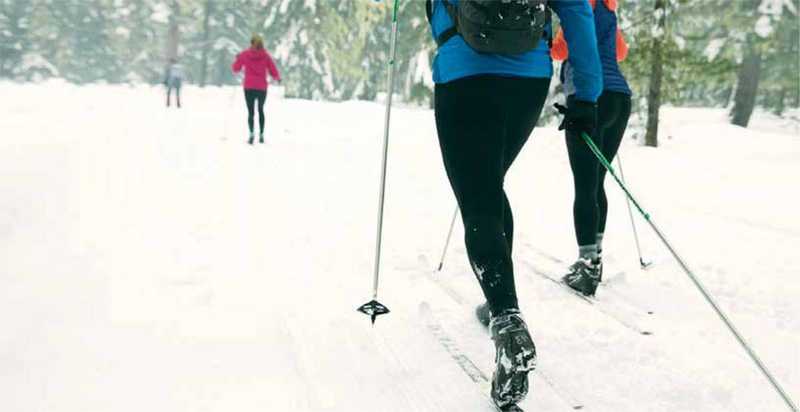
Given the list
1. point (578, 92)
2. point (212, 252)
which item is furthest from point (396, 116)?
point (578, 92)

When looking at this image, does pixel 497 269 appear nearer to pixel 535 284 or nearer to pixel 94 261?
pixel 535 284

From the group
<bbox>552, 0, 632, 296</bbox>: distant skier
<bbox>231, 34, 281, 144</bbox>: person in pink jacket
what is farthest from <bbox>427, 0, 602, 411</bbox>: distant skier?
<bbox>231, 34, 281, 144</bbox>: person in pink jacket

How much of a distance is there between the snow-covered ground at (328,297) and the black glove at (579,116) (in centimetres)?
117

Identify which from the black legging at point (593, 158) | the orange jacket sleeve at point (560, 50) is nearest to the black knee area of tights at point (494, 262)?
the black legging at point (593, 158)

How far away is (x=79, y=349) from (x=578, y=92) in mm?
2663

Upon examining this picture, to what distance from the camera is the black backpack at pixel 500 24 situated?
7.75 feet

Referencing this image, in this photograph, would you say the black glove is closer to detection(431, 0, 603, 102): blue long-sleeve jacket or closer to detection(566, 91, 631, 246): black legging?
detection(431, 0, 603, 102): blue long-sleeve jacket

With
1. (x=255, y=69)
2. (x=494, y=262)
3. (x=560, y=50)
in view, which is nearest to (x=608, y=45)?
(x=560, y=50)

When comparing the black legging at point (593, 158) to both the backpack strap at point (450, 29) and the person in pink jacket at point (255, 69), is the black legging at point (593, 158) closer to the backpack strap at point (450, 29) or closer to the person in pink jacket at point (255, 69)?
the backpack strap at point (450, 29)

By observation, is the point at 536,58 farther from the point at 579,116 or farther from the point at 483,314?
the point at 483,314

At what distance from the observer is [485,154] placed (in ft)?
8.09

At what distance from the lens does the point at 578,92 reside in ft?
9.40

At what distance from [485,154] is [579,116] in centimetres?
69

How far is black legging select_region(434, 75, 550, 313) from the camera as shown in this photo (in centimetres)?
246
